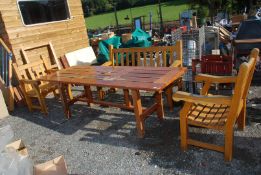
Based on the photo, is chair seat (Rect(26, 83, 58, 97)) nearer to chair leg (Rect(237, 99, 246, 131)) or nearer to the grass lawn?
chair leg (Rect(237, 99, 246, 131))

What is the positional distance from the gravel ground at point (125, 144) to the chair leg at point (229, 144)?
8cm

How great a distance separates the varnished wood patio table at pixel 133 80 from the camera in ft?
11.5

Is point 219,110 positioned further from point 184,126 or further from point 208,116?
point 184,126

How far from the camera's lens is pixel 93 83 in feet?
12.8

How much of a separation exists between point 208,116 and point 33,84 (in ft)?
11.5

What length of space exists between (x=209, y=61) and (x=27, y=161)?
126 inches

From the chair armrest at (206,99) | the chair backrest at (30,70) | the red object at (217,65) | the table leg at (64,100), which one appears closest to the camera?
the chair armrest at (206,99)

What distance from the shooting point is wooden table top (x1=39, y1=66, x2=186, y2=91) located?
11.5 ft

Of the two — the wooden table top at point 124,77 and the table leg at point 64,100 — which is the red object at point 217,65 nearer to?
the wooden table top at point 124,77

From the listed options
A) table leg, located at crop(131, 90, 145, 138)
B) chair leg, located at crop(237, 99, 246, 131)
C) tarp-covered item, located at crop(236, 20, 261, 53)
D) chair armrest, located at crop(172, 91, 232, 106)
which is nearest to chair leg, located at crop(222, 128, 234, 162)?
Result: chair armrest, located at crop(172, 91, 232, 106)

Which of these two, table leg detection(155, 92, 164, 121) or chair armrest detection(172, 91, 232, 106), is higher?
chair armrest detection(172, 91, 232, 106)

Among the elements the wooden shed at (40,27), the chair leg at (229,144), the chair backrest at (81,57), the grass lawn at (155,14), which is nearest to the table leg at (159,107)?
the chair leg at (229,144)

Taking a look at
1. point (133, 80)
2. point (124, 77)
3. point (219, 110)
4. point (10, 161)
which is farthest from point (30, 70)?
point (219, 110)

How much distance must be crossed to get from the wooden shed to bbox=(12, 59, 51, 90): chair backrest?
496mm
